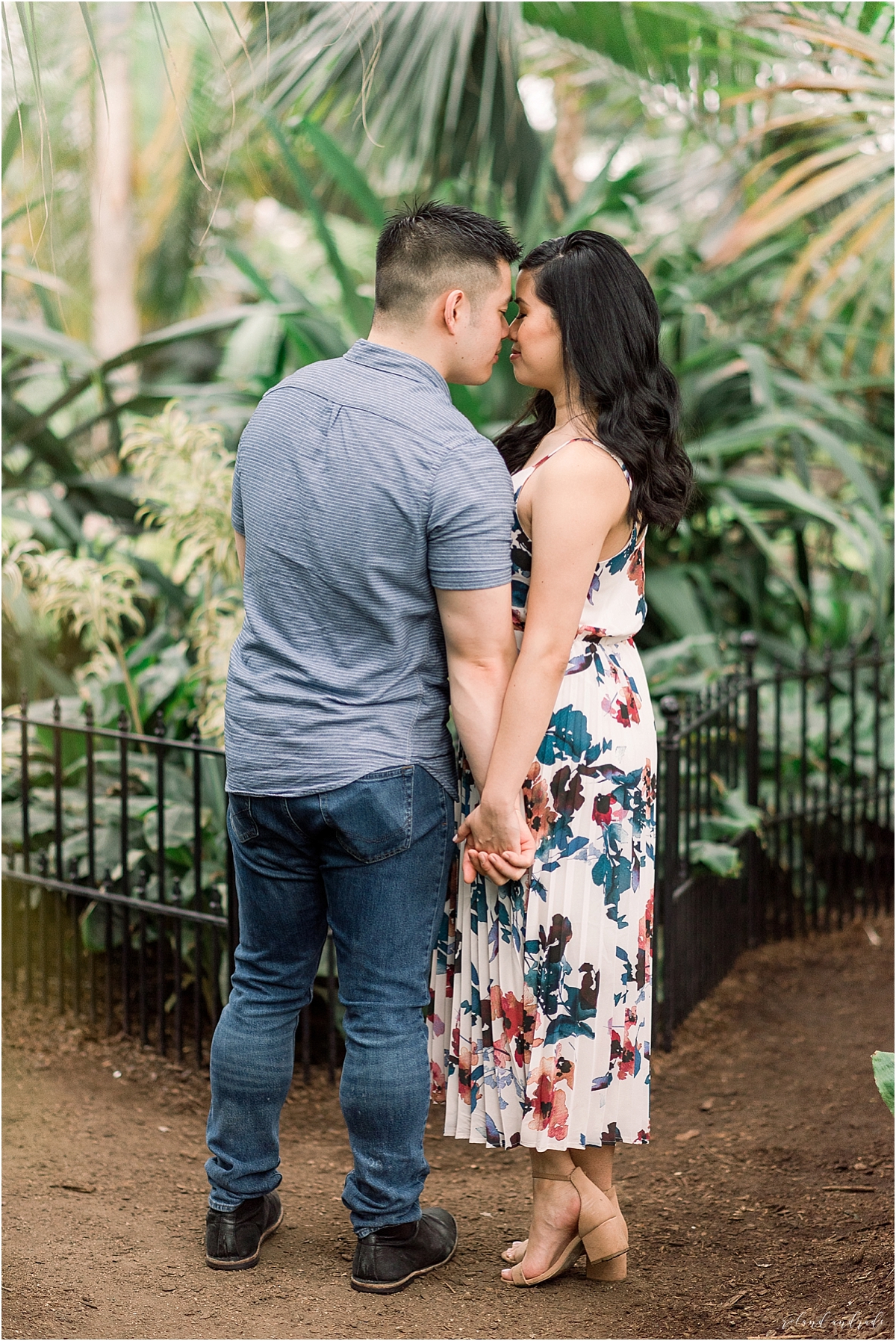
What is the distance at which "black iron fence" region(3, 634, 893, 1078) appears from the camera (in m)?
3.45

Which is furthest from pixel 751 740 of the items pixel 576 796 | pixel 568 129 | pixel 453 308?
pixel 568 129

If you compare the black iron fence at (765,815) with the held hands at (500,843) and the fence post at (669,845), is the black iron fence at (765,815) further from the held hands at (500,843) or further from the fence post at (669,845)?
the held hands at (500,843)

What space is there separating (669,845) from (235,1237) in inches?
68.5

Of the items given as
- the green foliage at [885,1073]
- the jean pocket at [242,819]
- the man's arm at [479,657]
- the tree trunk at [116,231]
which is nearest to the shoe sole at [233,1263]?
the jean pocket at [242,819]

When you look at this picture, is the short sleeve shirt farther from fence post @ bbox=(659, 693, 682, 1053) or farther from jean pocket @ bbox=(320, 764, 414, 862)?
fence post @ bbox=(659, 693, 682, 1053)

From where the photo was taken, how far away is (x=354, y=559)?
2051 mm

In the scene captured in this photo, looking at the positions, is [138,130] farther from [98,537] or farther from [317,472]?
[317,472]

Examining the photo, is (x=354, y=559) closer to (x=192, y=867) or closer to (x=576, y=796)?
(x=576, y=796)

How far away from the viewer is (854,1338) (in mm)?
2178

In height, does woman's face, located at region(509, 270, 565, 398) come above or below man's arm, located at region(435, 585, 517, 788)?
above

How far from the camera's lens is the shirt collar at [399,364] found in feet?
7.02

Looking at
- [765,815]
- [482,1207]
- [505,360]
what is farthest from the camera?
[505,360]

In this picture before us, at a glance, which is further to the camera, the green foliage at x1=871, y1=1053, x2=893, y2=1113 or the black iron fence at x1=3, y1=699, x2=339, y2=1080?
the black iron fence at x1=3, y1=699, x2=339, y2=1080

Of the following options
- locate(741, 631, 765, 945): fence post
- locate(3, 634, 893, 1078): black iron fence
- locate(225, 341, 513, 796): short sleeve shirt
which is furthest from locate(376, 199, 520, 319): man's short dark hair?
locate(741, 631, 765, 945): fence post
